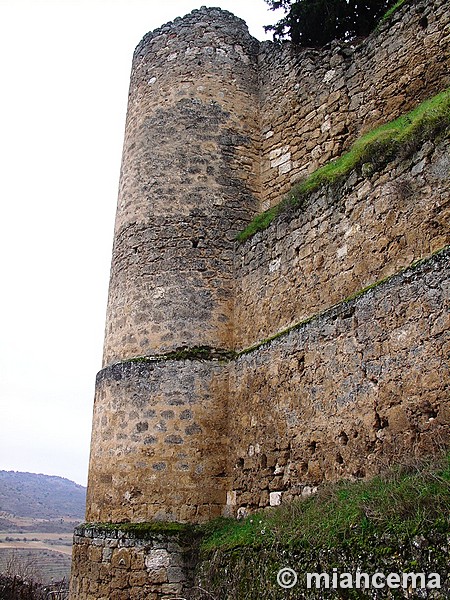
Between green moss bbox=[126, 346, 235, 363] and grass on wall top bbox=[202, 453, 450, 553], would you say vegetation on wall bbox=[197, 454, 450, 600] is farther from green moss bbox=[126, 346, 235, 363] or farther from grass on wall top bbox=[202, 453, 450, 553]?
green moss bbox=[126, 346, 235, 363]

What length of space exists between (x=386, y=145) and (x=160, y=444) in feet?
15.7

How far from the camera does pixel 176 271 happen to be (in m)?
9.01

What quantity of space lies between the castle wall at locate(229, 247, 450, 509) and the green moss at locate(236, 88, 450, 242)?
1482mm

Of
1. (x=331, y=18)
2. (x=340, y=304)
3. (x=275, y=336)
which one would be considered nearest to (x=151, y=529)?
(x=275, y=336)

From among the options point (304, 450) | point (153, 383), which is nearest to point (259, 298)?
point (153, 383)

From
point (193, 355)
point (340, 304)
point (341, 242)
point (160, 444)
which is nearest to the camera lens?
point (340, 304)

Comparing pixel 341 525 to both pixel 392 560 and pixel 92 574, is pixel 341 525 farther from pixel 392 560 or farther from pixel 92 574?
pixel 92 574

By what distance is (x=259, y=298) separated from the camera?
27.6ft

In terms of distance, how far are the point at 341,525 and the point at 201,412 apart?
3885 millimetres

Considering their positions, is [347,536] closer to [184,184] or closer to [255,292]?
[255,292]

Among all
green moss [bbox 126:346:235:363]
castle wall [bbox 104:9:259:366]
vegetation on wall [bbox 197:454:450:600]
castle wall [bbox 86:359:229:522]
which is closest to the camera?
vegetation on wall [bbox 197:454:450:600]

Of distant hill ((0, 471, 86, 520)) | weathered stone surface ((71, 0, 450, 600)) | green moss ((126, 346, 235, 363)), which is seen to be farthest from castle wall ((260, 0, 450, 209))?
distant hill ((0, 471, 86, 520))

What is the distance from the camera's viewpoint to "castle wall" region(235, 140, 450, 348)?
→ 594cm

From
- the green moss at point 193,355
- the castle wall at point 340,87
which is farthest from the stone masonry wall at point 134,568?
the castle wall at point 340,87
